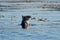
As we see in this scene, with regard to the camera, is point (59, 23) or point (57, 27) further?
point (59, 23)

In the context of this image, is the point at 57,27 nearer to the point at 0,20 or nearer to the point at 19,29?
Answer: the point at 19,29

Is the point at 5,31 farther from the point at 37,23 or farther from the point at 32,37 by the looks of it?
the point at 37,23

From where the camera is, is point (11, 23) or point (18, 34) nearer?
point (18, 34)

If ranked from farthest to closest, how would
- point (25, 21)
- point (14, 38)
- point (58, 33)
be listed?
point (25, 21), point (58, 33), point (14, 38)

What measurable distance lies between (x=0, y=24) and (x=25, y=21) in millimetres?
2116

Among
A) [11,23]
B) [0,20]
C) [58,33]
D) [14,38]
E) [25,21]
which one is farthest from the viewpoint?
[0,20]

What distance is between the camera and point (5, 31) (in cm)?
2170

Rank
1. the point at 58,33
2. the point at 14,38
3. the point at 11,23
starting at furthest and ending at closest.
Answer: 1. the point at 11,23
2. the point at 58,33
3. the point at 14,38

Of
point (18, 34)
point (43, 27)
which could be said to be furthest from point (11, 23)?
point (18, 34)

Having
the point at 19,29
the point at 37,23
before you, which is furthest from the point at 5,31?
the point at 37,23

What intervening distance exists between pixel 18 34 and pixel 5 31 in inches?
45.7

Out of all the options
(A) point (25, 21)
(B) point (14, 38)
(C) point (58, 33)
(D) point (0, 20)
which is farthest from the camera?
(D) point (0, 20)

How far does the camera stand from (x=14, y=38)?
19609 millimetres

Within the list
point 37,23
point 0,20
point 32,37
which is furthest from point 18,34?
point 0,20
